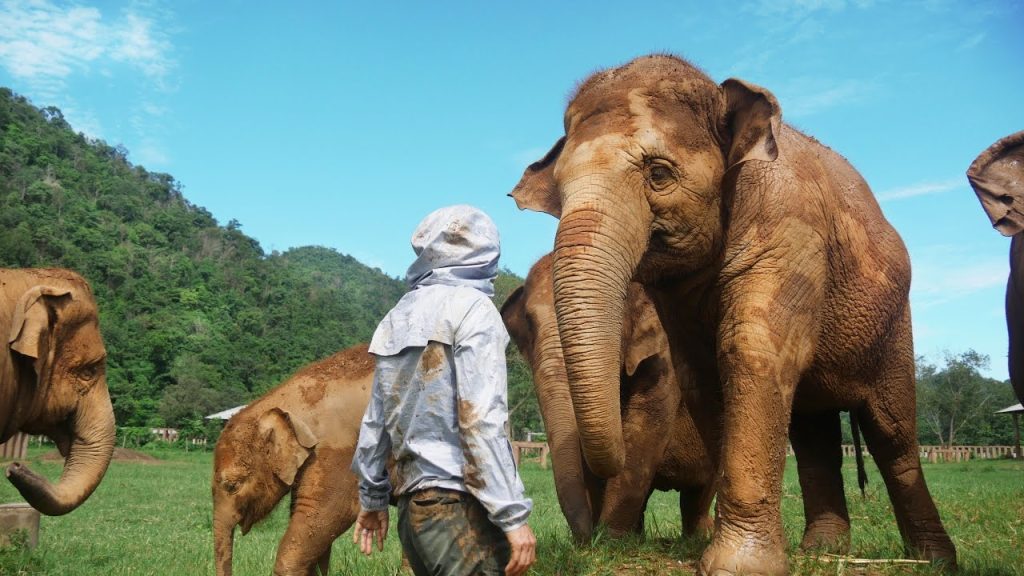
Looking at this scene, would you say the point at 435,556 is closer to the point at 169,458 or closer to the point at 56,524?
the point at 56,524

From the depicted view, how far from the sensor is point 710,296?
16.6 feet

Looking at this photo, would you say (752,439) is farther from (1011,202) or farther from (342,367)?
(342,367)

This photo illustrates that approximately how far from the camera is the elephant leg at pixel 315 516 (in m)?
7.32

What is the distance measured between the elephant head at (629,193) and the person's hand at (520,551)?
1.05 m

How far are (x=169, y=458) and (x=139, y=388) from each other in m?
22.8

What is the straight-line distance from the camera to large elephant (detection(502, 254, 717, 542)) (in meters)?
6.14

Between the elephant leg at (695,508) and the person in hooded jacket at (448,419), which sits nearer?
the person in hooded jacket at (448,419)

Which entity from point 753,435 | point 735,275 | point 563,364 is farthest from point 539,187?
point 753,435

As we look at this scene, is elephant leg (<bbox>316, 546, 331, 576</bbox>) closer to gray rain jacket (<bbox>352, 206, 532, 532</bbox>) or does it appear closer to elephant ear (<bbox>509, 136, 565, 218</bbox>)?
elephant ear (<bbox>509, 136, 565, 218</bbox>)

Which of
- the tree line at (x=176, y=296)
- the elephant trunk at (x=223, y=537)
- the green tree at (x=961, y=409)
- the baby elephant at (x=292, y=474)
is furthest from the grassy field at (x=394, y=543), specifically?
the green tree at (x=961, y=409)

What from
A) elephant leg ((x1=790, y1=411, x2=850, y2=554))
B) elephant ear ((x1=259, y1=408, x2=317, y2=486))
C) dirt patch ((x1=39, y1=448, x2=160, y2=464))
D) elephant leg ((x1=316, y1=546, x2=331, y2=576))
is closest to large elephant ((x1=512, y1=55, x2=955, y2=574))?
elephant leg ((x1=790, y1=411, x2=850, y2=554))

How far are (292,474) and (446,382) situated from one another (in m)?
4.68

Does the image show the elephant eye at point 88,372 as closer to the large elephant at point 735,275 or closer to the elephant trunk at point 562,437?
the elephant trunk at point 562,437

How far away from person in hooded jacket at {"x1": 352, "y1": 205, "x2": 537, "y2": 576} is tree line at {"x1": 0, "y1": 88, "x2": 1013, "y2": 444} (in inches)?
1515
